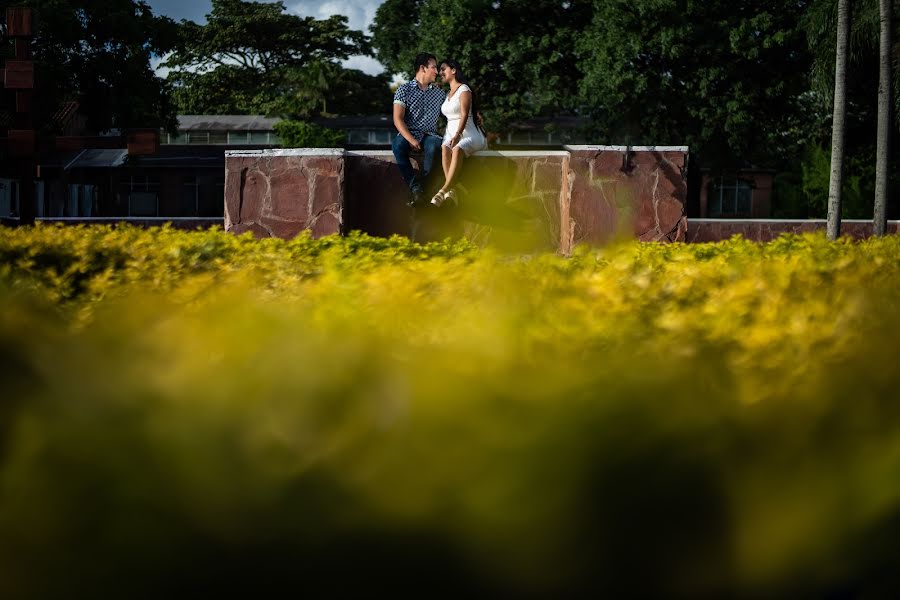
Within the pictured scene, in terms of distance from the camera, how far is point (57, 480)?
1533 mm

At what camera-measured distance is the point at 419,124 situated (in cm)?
1088

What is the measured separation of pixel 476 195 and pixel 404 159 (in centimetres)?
81

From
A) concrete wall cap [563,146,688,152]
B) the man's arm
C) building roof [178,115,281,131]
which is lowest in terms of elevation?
concrete wall cap [563,146,688,152]

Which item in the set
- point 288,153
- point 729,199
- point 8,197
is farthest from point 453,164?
point 729,199

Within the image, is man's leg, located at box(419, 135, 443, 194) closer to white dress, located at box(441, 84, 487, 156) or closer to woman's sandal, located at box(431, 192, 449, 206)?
white dress, located at box(441, 84, 487, 156)

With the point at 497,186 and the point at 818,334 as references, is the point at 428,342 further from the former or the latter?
the point at 497,186

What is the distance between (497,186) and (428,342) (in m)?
9.00

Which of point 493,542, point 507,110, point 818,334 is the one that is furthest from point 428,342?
point 507,110

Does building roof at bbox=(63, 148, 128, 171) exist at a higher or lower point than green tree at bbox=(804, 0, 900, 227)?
lower

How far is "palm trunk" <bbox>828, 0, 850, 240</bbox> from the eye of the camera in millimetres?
18609

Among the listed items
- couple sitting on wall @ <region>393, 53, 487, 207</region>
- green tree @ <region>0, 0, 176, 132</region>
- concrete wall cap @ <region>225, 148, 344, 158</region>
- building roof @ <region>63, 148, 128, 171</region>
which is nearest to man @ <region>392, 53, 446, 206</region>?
couple sitting on wall @ <region>393, 53, 487, 207</region>

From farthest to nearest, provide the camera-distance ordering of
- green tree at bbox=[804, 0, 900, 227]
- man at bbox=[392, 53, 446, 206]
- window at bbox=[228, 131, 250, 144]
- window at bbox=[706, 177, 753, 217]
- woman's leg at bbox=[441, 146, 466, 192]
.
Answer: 1. window at bbox=[228, 131, 250, 144]
2. window at bbox=[706, 177, 753, 217]
3. green tree at bbox=[804, 0, 900, 227]
4. man at bbox=[392, 53, 446, 206]
5. woman's leg at bbox=[441, 146, 466, 192]

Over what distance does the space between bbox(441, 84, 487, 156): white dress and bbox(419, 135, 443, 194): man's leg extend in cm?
14

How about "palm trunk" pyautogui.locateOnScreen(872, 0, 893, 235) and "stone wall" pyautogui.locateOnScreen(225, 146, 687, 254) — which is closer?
"stone wall" pyautogui.locateOnScreen(225, 146, 687, 254)
